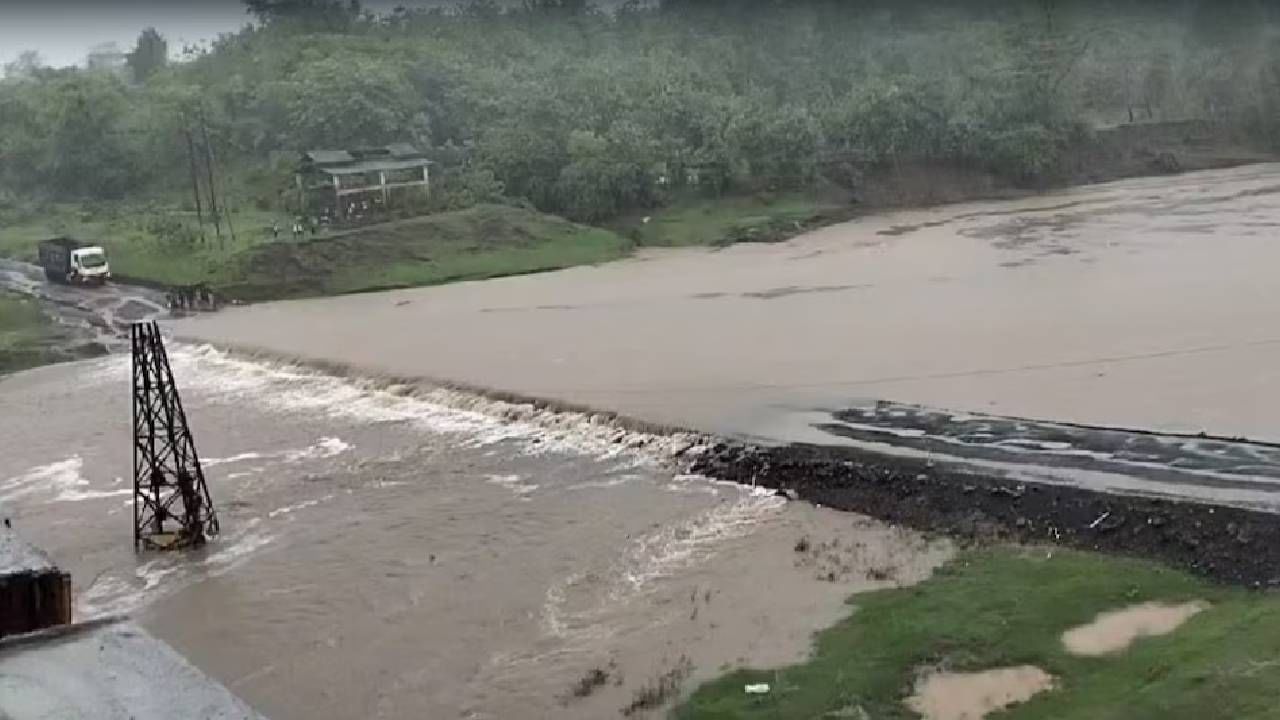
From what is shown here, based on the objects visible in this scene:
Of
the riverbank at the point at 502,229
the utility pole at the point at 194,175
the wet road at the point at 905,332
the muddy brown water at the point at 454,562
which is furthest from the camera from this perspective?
the utility pole at the point at 194,175

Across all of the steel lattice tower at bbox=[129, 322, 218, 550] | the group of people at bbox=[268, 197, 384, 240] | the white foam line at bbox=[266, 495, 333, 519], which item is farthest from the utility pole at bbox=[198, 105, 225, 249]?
the steel lattice tower at bbox=[129, 322, 218, 550]

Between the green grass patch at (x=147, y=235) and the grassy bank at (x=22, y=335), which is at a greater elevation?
the green grass patch at (x=147, y=235)

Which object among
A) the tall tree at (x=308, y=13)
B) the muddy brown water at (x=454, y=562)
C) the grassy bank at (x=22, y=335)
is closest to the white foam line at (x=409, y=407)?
the muddy brown water at (x=454, y=562)

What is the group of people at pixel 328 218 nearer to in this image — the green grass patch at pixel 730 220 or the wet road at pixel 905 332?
the wet road at pixel 905 332

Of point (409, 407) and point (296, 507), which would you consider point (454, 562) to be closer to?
point (296, 507)

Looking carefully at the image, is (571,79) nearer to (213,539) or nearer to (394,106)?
(394,106)

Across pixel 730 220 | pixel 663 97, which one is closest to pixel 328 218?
pixel 730 220
